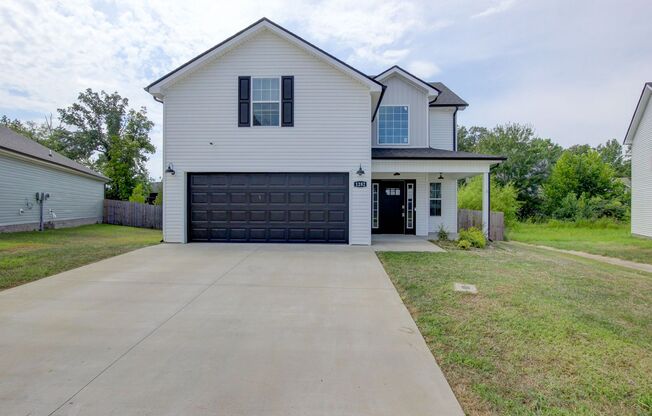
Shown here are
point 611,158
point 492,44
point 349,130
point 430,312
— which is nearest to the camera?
point 430,312

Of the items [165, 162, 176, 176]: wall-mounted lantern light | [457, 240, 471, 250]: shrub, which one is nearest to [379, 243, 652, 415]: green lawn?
[457, 240, 471, 250]: shrub

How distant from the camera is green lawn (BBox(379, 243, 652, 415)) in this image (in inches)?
106

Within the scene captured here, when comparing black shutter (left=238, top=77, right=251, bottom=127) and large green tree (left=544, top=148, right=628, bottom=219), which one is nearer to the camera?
black shutter (left=238, top=77, right=251, bottom=127)

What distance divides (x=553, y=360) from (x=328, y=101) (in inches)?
371

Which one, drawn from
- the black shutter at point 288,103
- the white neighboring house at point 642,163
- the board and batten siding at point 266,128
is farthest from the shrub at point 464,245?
the white neighboring house at point 642,163

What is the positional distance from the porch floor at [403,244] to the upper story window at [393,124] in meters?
4.03

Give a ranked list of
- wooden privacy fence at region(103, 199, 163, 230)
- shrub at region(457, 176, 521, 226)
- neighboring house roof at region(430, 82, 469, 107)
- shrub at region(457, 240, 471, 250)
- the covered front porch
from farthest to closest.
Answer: wooden privacy fence at region(103, 199, 163, 230) < shrub at region(457, 176, 521, 226) < neighboring house roof at region(430, 82, 469, 107) < the covered front porch < shrub at region(457, 240, 471, 250)

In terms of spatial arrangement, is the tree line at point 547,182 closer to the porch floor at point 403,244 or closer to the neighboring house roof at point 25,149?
the porch floor at point 403,244

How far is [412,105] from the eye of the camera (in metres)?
14.0

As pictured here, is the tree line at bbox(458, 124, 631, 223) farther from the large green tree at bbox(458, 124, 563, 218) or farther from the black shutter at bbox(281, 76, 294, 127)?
the black shutter at bbox(281, 76, 294, 127)

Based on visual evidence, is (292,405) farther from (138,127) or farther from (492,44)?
(138,127)

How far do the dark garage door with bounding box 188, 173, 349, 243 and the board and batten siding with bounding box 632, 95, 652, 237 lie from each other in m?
15.2

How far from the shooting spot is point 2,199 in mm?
14547

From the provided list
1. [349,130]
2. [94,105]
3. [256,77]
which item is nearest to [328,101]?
[349,130]
